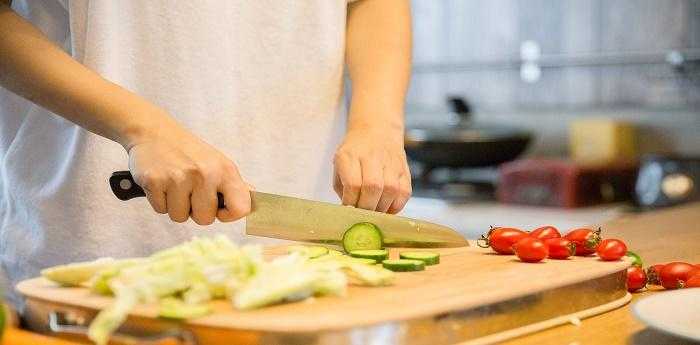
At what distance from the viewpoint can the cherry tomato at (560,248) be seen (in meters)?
1.55

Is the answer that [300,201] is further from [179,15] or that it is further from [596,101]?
[596,101]

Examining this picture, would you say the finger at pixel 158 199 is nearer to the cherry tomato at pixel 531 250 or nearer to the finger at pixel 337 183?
the finger at pixel 337 183

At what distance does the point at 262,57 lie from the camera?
193cm

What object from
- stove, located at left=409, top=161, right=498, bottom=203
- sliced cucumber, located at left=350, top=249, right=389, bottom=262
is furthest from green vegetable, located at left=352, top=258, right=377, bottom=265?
stove, located at left=409, top=161, right=498, bottom=203

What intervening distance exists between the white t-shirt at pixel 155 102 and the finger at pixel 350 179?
0.27 m

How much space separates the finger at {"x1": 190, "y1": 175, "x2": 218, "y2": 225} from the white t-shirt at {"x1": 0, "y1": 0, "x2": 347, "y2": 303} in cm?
35

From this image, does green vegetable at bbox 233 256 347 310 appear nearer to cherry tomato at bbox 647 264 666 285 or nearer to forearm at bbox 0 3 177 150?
forearm at bbox 0 3 177 150

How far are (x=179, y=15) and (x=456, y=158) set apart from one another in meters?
2.04

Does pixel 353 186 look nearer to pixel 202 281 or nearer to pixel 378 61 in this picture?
pixel 378 61

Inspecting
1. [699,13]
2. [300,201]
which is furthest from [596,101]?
[300,201]

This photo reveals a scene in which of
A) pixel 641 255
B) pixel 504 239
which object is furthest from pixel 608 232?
pixel 504 239

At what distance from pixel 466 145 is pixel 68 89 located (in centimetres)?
227

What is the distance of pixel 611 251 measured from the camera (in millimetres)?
1528

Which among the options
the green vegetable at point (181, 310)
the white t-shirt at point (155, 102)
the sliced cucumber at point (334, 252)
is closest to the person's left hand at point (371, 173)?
the sliced cucumber at point (334, 252)
